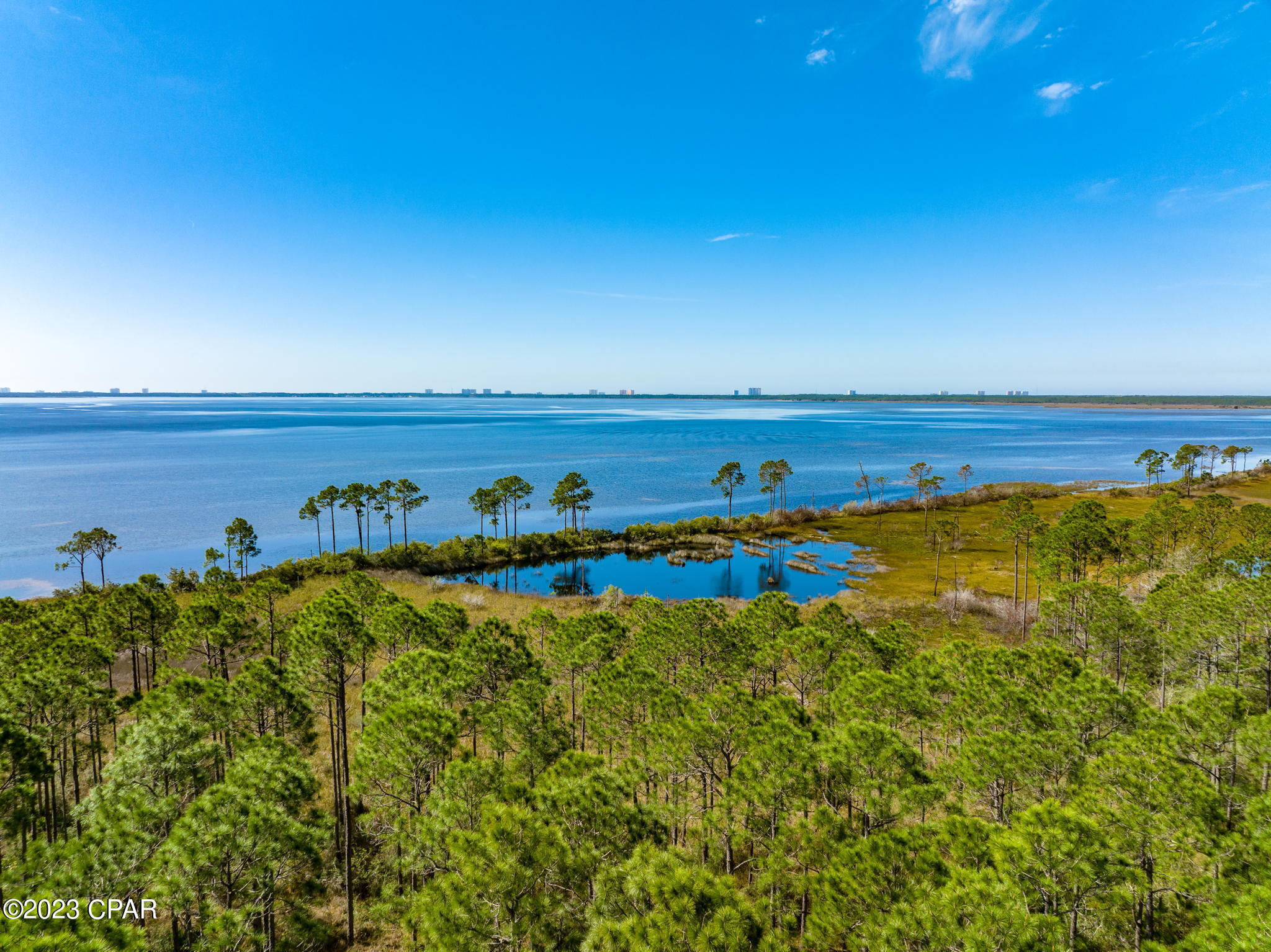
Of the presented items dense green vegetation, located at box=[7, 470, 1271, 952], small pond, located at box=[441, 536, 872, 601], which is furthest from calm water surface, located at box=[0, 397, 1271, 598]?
dense green vegetation, located at box=[7, 470, 1271, 952]

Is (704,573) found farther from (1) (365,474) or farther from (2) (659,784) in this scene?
(1) (365,474)

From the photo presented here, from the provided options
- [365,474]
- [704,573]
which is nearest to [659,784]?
[704,573]

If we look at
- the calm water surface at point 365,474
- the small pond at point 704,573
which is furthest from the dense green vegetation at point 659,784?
the calm water surface at point 365,474

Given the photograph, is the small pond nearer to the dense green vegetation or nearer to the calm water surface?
the calm water surface

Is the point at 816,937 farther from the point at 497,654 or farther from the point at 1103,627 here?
the point at 1103,627

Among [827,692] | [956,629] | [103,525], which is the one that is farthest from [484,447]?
[827,692]

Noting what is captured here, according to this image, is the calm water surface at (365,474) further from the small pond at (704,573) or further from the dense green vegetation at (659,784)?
the dense green vegetation at (659,784)
